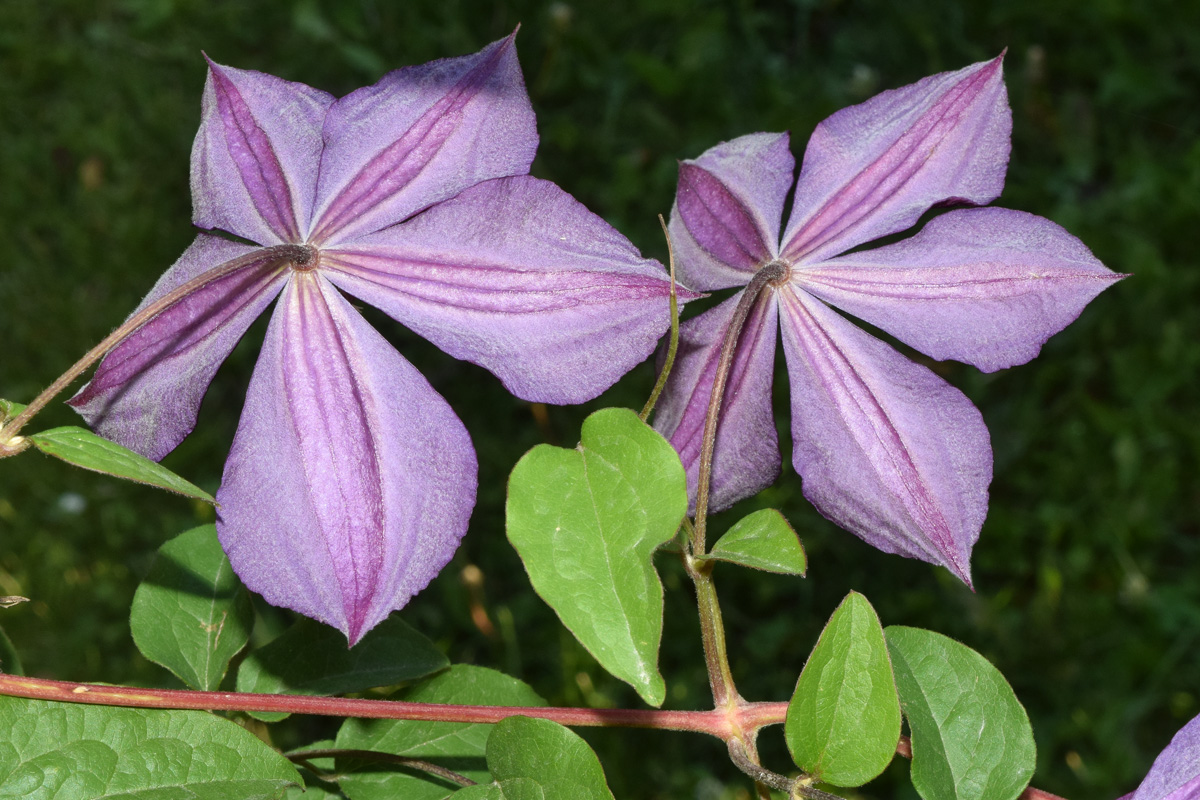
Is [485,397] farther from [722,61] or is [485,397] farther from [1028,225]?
[1028,225]

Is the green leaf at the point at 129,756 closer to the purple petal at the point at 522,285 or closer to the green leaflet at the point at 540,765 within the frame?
the green leaflet at the point at 540,765

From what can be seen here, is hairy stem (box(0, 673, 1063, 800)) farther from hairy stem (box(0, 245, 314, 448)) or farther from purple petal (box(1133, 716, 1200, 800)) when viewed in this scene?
hairy stem (box(0, 245, 314, 448))

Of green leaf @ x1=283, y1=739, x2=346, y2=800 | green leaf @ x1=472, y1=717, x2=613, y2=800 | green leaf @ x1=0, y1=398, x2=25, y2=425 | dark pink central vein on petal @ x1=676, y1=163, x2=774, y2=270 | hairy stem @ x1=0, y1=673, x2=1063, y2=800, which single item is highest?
dark pink central vein on petal @ x1=676, y1=163, x2=774, y2=270

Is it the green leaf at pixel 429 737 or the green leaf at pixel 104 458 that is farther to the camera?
the green leaf at pixel 429 737

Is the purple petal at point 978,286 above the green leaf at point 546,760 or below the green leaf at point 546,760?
above

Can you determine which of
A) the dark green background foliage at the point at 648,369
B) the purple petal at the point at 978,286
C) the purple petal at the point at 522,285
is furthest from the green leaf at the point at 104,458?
the dark green background foliage at the point at 648,369

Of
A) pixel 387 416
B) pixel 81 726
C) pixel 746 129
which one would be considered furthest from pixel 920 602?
pixel 81 726

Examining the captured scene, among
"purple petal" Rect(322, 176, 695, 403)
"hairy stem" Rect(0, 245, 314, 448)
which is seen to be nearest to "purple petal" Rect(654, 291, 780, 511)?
"purple petal" Rect(322, 176, 695, 403)
